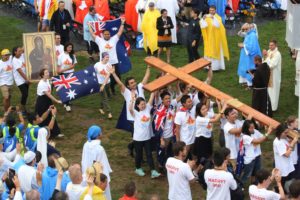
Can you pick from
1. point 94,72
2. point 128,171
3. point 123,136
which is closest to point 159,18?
point 94,72

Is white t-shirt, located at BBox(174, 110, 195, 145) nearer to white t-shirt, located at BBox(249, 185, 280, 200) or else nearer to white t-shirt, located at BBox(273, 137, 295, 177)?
white t-shirt, located at BBox(273, 137, 295, 177)

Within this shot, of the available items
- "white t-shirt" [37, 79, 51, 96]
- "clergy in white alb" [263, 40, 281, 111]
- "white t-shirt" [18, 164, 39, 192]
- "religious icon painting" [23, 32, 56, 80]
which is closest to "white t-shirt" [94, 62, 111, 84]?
"religious icon painting" [23, 32, 56, 80]

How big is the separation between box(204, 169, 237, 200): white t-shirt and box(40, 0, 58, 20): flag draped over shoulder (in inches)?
480

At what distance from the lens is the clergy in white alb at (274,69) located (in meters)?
16.2

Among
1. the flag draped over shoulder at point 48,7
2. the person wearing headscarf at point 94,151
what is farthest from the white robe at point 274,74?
the flag draped over shoulder at point 48,7

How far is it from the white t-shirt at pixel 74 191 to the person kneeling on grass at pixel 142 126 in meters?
3.15

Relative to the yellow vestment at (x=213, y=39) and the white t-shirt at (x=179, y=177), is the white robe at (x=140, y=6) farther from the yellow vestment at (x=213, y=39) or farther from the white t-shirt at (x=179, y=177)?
the white t-shirt at (x=179, y=177)

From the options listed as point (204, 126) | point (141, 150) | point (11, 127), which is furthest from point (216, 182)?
point (11, 127)

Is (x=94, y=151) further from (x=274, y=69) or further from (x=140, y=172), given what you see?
(x=274, y=69)

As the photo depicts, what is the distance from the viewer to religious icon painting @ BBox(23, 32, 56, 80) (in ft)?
53.4

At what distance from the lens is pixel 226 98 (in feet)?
41.0

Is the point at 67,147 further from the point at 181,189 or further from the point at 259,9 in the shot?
the point at 259,9

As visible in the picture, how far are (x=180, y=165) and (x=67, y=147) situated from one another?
495 centimetres

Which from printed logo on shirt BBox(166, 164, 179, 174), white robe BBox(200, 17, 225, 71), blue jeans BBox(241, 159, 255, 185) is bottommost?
blue jeans BBox(241, 159, 255, 185)
